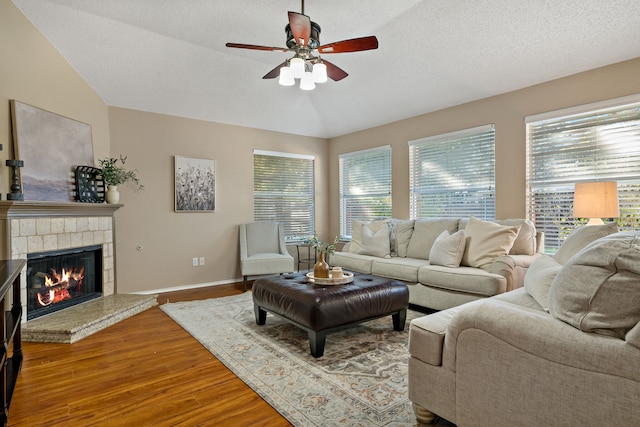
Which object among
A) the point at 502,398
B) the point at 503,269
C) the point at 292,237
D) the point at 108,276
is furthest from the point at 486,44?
the point at 108,276

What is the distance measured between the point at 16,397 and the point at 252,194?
3.98 m

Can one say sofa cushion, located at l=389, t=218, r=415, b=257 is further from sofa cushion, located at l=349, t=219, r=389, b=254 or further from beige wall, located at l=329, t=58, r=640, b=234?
beige wall, located at l=329, t=58, r=640, b=234

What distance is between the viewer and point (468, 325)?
1622mm

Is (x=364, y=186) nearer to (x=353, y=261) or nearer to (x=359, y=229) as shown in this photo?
(x=359, y=229)

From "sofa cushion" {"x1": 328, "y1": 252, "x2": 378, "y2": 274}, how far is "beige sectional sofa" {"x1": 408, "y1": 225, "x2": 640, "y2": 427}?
8.76 ft

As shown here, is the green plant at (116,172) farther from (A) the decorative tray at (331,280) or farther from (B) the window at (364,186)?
(B) the window at (364,186)

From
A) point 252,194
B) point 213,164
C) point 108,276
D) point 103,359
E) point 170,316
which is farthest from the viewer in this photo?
point 252,194

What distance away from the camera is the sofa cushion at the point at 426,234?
14.3 feet

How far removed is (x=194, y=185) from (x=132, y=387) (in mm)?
3361

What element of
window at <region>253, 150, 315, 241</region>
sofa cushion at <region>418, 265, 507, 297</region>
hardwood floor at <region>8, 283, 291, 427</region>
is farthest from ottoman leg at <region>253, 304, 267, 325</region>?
window at <region>253, 150, 315, 241</region>

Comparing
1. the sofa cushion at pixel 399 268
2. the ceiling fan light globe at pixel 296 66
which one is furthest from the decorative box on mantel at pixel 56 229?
the sofa cushion at pixel 399 268

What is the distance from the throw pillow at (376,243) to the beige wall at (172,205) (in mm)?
2046

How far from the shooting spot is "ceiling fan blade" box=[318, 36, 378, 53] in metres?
2.65

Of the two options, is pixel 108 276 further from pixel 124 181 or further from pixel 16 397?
pixel 16 397
